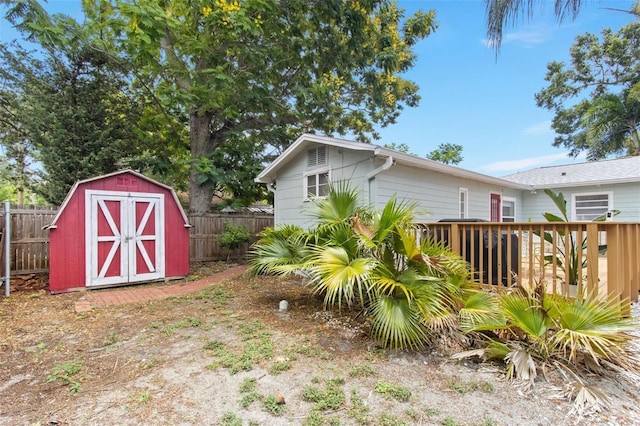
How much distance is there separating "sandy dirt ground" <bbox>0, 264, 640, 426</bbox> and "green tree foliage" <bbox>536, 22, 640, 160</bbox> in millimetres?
18056

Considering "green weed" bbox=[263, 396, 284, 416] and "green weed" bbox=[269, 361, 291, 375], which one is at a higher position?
"green weed" bbox=[269, 361, 291, 375]

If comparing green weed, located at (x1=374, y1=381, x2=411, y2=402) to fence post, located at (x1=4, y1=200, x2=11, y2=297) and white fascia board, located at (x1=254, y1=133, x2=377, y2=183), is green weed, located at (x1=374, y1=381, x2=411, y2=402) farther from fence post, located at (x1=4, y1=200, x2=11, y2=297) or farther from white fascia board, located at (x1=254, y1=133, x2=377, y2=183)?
fence post, located at (x1=4, y1=200, x2=11, y2=297)

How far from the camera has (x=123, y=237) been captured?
21.5ft

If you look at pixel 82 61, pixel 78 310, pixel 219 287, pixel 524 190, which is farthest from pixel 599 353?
pixel 82 61

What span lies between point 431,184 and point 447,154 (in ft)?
64.2

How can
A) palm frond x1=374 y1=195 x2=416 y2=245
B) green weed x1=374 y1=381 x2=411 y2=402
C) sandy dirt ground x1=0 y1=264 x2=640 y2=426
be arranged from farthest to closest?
palm frond x1=374 y1=195 x2=416 y2=245 < green weed x1=374 y1=381 x2=411 y2=402 < sandy dirt ground x1=0 y1=264 x2=640 y2=426

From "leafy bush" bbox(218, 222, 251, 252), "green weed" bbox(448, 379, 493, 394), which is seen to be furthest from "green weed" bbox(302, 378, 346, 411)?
"leafy bush" bbox(218, 222, 251, 252)

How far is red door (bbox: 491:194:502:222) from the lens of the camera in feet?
35.9

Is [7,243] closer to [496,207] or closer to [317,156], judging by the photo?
[317,156]

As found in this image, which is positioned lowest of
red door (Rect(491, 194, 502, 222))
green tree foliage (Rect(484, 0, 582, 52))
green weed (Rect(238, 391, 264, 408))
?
green weed (Rect(238, 391, 264, 408))

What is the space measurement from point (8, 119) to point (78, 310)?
11.9 meters

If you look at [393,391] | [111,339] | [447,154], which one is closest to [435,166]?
[393,391]

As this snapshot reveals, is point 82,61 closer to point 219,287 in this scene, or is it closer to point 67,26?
point 67,26

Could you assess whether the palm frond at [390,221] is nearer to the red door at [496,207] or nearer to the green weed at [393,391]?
the green weed at [393,391]
